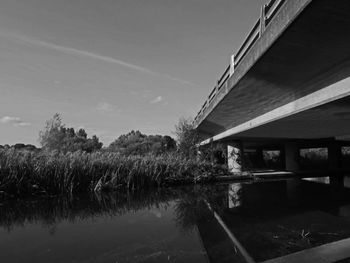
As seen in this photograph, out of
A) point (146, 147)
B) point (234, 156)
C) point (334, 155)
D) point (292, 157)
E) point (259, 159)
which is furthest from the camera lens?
point (259, 159)

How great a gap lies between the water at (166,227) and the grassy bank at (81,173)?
51.9 inches

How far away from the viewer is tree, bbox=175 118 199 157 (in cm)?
2593

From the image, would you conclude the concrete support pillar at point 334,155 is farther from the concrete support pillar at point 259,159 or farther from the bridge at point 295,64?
the bridge at point 295,64

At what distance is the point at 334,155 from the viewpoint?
2744 cm

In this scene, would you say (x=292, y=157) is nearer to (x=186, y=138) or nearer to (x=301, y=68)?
(x=186, y=138)

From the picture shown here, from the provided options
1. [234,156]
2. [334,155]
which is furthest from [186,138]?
[334,155]

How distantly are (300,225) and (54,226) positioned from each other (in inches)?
247

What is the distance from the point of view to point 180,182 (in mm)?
18547

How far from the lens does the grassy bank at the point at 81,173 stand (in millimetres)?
13078

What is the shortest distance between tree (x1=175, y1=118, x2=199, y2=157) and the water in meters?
12.7

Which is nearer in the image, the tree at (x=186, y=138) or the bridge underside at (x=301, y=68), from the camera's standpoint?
the bridge underside at (x=301, y=68)

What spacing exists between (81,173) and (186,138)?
42.7 feet

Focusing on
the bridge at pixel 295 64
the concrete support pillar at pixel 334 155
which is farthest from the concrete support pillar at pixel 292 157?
the bridge at pixel 295 64

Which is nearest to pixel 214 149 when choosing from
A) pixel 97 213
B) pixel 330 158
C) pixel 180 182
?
pixel 180 182
